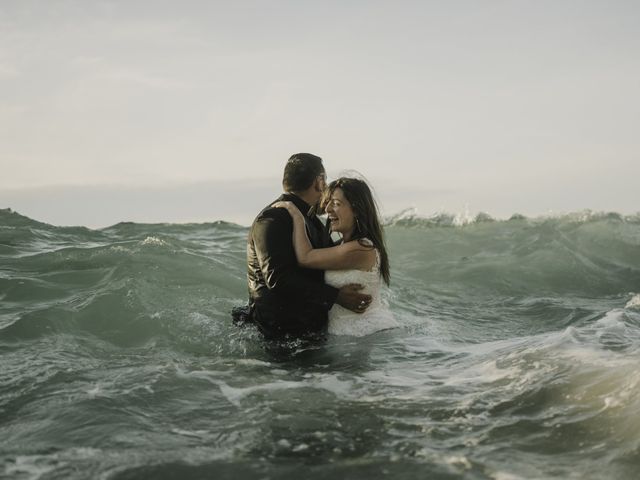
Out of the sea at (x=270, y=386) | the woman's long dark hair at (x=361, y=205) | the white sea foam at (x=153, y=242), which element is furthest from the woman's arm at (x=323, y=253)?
the white sea foam at (x=153, y=242)

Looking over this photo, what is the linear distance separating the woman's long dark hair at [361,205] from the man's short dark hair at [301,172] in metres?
0.22

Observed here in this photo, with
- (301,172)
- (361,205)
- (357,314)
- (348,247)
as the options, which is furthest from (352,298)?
(301,172)

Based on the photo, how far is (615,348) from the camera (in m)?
5.94

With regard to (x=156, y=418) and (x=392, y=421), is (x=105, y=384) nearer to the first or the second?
(x=156, y=418)

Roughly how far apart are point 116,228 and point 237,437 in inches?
553

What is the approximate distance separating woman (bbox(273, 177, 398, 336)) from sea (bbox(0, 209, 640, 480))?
0.86 feet

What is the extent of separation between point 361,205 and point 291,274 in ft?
2.83

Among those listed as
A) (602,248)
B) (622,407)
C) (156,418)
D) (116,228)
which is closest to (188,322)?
(156,418)

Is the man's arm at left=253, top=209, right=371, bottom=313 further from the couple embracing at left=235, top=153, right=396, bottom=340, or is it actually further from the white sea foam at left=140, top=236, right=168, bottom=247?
the white sea foam at left=140, top=236, right=168, bottom=247

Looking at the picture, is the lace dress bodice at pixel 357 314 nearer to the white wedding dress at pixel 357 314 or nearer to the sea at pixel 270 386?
the white wedding dress at pixel 357 314

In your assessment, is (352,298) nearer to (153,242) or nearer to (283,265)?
(283,265)

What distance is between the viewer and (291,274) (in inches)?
259

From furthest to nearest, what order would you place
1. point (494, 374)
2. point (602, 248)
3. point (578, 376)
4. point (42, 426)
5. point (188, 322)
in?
point (602, 248)
point (188, 322)
point (494, 374)
point (578, 376)
point (42, 426)

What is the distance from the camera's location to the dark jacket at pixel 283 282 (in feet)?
21.5
